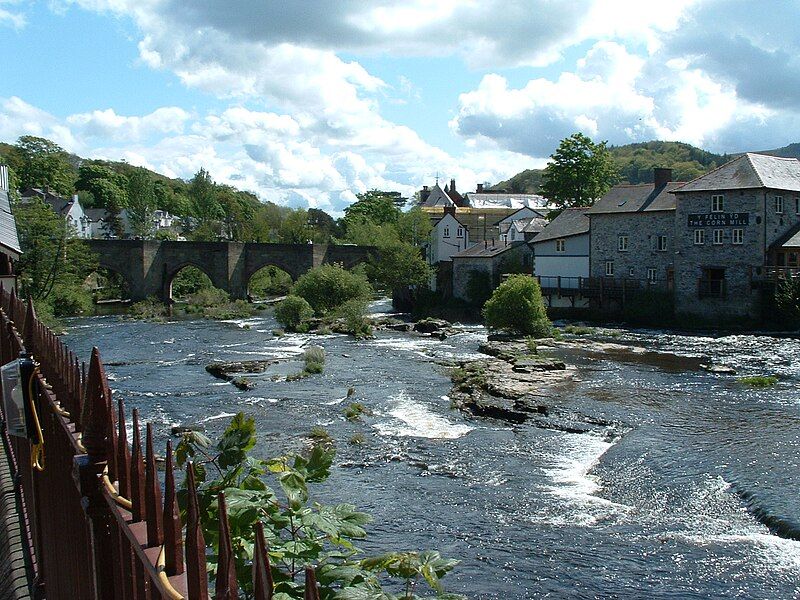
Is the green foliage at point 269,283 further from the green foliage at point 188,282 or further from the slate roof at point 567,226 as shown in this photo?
the slate roof at point 567,226

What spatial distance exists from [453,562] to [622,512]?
1104 cm

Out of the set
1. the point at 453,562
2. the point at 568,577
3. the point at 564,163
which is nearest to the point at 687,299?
the point at 564,163

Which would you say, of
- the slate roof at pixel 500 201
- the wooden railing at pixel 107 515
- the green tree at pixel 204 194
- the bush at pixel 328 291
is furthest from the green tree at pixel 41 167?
the wooden railing at pixel 107 515

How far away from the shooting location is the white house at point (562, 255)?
5303cm

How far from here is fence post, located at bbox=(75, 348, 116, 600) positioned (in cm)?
284

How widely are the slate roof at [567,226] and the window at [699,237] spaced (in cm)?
907

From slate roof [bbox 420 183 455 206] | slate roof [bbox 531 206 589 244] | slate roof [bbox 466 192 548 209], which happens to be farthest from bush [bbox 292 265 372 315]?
slate roof [bbox 420 183 455 206]

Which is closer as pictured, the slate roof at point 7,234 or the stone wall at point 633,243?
the slate roof at point 7,234

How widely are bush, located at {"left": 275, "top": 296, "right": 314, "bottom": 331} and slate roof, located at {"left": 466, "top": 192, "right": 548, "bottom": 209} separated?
61487 mm

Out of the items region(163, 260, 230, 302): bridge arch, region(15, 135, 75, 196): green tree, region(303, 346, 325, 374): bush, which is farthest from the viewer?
region(15, 135, 75, 196): green tree

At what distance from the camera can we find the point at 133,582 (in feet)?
8.32

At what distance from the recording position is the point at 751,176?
144 feet

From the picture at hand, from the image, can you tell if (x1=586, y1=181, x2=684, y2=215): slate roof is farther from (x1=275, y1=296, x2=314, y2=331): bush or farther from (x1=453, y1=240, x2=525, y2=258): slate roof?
(x1=275, y1=296, x2=314, y2=331): bush

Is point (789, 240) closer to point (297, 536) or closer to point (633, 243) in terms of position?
point (633, 243)
